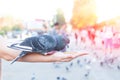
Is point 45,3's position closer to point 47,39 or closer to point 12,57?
point 47,39

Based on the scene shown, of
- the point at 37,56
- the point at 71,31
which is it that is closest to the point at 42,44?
the point at 37,56

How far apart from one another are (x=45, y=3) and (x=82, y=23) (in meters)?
0.30

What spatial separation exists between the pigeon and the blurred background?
4cm

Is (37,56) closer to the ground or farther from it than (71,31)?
closer to the ground

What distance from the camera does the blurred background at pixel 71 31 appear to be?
7.75 ft

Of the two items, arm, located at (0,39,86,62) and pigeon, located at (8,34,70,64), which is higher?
pigeon, located at (8,34,70,64)

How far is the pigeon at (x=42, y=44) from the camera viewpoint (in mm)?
2361

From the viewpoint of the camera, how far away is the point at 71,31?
238cm

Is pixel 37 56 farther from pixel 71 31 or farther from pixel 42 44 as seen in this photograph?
pixel 71 31

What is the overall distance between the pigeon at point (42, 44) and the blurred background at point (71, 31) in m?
0.04

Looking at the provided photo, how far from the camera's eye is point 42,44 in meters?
2.37

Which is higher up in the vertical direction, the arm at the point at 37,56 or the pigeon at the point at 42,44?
the pigeon at the point at 42,44

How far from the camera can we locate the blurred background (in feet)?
7.75

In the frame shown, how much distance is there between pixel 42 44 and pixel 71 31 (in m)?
0.22
